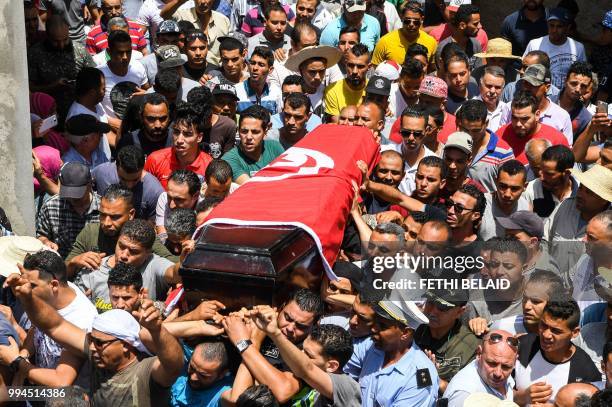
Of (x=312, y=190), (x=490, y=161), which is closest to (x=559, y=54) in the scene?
(x=490, y=161)

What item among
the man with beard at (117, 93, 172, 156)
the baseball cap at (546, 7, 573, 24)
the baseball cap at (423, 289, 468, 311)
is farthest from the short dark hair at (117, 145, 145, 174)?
the baseball cap at (546, 7, 573, 24)

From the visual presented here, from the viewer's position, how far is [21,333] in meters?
6.55

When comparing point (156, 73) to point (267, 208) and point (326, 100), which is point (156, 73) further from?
point (267, 208)

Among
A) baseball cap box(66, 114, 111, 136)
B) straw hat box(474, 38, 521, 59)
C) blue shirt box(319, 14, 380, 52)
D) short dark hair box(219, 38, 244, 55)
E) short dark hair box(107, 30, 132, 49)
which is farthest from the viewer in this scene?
blue shirt box(319, 14, 380, 52)

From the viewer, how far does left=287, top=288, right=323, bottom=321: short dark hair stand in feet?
19.8

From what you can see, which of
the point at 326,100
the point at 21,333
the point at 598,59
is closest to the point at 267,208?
the point at 21,333

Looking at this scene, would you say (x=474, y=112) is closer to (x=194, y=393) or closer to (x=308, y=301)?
(x=308, y=301)

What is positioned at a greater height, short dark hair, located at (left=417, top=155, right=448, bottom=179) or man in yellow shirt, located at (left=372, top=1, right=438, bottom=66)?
short dark hair, located at (left=417, top=155, right=448, bottom=179)

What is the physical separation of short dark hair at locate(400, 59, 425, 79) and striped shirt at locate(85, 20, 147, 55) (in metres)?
2.54

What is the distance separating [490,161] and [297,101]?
1.45 meters

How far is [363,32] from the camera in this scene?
430 inches

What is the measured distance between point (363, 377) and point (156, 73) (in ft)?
15.2

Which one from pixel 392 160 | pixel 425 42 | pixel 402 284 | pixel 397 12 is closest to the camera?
pixel 402 284

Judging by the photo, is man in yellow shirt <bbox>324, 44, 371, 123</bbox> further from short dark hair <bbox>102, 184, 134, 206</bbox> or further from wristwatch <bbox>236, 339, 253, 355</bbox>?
wristwatch <bbox>236, 339, 253, 355</bbox>
